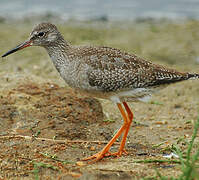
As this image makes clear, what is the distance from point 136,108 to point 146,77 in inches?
125

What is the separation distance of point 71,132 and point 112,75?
1.25 m

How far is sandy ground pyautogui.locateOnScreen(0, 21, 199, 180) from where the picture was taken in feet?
15.9

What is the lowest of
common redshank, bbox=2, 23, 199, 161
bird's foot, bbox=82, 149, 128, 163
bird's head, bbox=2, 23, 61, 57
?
bird's foot, bbox=82, 149, 128, 163

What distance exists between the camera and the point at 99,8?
21.4m

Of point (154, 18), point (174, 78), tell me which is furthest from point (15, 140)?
point (154, 18)

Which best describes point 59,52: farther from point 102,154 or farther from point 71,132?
point 102,154

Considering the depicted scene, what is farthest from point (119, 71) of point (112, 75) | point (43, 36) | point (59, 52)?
point (43, 36)

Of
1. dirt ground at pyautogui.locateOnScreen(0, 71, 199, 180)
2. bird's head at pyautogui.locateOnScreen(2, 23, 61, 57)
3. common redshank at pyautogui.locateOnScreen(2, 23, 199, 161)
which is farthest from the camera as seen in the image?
bird's head at pyautogui.locateOnScreen(2, 23, 61, 57)

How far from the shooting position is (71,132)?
6.18 m

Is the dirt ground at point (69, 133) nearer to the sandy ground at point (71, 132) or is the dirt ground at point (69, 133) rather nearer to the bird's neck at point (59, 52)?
the sandy ground at point (71, 132)

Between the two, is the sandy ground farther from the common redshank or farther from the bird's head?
the bird's head

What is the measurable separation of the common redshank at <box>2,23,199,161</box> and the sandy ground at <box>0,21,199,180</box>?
51 cm

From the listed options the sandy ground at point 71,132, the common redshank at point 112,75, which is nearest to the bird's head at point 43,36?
the common redshank at point 112,75

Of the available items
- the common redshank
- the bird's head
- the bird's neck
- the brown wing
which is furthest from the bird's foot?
the bird's head
